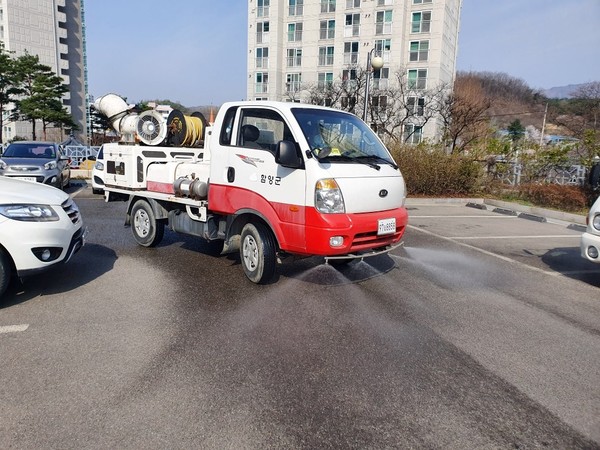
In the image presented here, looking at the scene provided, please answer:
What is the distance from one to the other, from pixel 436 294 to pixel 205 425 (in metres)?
3.60

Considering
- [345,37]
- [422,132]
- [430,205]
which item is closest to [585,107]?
[422,132]

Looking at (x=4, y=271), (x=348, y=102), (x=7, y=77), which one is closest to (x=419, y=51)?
(x=348, y=102)

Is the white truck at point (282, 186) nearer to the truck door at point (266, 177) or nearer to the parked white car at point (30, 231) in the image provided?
the truck door at point (266, 177)

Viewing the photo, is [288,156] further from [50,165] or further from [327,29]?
[327,29]

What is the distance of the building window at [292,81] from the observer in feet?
175

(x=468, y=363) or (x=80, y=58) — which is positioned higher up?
(x=80, y=58)

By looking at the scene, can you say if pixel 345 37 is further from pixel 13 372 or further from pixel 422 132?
pixel 13 372

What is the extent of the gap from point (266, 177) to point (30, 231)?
8.46ft

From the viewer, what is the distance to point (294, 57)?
5394 cm

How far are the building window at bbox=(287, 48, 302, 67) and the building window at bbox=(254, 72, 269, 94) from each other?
3207mm

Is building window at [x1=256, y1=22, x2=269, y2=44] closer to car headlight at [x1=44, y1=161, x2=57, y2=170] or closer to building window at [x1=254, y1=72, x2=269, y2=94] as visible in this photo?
building window at [x1=254, y1=72, x2=269, y2=94]

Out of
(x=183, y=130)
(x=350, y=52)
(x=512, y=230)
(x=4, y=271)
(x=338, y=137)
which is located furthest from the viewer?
(x=350, y=52)

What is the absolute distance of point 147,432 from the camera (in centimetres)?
274

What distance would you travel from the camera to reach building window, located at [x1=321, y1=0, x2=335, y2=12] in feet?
168
